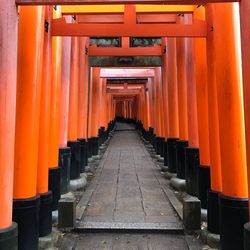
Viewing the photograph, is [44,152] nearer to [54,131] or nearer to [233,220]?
[54,131]

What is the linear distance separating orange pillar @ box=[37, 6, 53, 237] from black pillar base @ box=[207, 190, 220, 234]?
89.5 inches

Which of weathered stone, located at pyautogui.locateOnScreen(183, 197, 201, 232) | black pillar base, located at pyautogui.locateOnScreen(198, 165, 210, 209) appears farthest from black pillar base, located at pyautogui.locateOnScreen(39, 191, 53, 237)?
black pillar base, located at pyautogui.locateOnScreen(198, 165, 210, 209)

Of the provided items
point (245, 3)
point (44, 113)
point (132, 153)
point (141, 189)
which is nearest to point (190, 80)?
point (141, 189)

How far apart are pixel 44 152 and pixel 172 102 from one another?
17.1 ft

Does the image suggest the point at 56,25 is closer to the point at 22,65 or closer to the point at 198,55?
the point at 22,65

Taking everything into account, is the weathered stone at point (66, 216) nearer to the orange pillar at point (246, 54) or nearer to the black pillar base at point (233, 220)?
the black pillar base at point (233, 220)

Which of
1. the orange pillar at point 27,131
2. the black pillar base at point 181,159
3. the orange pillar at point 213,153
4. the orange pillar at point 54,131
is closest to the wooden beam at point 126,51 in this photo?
the black pillar base at point 181,159

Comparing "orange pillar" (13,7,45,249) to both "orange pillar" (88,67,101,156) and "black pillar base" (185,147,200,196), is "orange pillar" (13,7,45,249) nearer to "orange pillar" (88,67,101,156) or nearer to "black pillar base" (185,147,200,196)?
"black pillar base" (185,147,200,196)

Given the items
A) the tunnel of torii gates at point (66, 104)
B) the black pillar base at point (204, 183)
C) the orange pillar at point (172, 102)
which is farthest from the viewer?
the orange pillar at point (172, 102)

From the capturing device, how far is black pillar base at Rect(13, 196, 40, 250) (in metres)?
3.65

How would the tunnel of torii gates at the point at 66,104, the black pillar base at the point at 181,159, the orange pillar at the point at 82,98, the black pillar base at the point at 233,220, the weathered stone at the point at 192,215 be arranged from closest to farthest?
the tunnel of torii gates at the point at 66,104 → the black pillar base at the point at 233,220 → the weathered stone at the point at 192,215 → the black pillar base at the point at 181,159 → the orange pillar at the point at 82,98

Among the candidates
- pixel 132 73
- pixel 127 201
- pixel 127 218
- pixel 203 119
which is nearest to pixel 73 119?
pixel 127 201

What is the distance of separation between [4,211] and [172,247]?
8.22 ft

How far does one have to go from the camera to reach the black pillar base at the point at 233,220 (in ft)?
11.9
